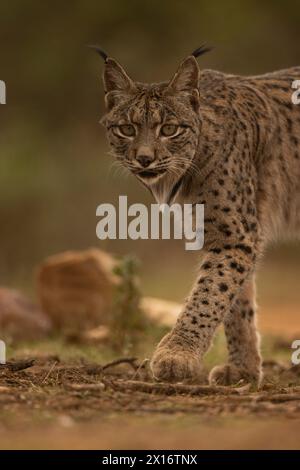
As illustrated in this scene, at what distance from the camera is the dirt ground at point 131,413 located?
3617 mm

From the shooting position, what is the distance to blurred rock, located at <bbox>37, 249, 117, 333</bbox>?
A: 931 cm

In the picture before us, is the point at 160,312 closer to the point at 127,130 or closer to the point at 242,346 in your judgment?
the point at 242,346

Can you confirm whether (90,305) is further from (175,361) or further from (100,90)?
A: (100,90)

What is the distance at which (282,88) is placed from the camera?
688cm

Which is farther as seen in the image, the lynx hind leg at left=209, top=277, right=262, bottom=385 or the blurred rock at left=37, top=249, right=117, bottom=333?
the blurred rock at left=37, top=249, right=117, bottom=333

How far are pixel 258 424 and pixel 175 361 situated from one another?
1281mm

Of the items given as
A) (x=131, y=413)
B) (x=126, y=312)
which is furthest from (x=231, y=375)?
(x=131, y=413)

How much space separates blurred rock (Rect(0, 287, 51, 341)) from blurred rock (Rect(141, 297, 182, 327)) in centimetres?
93

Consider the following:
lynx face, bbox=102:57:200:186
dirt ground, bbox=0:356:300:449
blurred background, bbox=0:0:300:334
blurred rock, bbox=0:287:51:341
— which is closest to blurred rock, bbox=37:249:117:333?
blurred rock, bbox=0:287:51:341

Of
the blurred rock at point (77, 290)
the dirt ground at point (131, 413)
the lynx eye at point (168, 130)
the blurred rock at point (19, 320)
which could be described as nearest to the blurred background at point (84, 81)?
the blurred rock at point (77, 290)

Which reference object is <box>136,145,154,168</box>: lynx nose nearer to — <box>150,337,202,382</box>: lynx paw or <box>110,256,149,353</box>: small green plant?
<box>150,337,202,382</box>: lynx paw

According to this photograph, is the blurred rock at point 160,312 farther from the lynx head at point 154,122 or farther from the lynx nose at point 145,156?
the lynx nose at point 145,156

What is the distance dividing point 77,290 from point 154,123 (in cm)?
391
